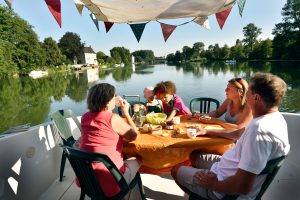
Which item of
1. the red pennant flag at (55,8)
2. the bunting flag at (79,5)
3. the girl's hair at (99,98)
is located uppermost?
the bunting flag at (79,5)

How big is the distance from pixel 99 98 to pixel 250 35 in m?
78.9

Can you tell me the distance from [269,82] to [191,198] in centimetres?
99

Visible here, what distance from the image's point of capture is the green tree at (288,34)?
46562 millimetres

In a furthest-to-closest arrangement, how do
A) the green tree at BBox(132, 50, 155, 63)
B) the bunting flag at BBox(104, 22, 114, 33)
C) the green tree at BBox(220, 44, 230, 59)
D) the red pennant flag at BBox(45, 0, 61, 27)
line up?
1. the green tree at BBox(132, 50, 155, 63)
2. the green tree at BBox(220, 44, 230, 59)
3. the bunting flag at BBox(104, 22, 114, 33)
4. the red pennant flag at BBox(45, 0, 61, 27)

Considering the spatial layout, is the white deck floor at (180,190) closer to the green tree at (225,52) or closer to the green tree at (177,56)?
the green tree at (225,52)

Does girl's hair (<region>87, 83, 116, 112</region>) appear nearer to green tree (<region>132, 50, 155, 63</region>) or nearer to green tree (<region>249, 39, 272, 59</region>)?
green tree (<region>249, 39, 272, 59</region>)

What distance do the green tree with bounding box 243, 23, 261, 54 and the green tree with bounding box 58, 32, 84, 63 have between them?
52.3 m

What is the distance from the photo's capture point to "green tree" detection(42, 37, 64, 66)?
48.8m

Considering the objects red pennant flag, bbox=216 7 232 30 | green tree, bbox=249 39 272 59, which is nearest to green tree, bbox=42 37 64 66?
red pennant flag, bbox=216 7 232 30

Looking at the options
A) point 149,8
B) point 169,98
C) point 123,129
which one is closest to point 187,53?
point 149,8

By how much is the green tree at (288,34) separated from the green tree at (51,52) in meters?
50.8

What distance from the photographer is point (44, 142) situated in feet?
9.10

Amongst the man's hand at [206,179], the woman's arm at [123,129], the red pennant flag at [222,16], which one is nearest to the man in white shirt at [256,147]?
the man's hand at [206,179]

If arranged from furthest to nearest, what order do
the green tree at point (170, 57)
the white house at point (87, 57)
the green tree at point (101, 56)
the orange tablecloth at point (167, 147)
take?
the green tree at point (170, 57)
the green tree at point (101, 56)
the white house at point (87, 57)
the orange tablecloth at point (167, 147)
